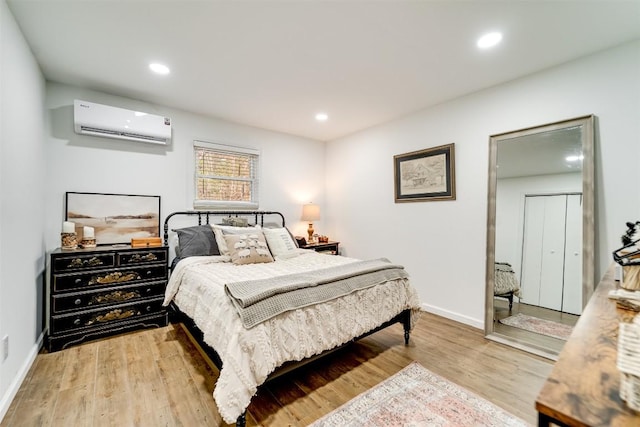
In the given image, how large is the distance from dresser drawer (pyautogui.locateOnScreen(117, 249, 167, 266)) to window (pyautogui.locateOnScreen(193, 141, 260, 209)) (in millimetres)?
875

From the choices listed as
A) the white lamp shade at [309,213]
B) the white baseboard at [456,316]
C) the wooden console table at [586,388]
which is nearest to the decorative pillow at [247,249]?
the white lamp shade at [309,213]

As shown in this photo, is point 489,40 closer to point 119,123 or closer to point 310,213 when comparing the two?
point 310,213

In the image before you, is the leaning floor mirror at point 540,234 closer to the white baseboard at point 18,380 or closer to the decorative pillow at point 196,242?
the decorative pillow at point 196,242

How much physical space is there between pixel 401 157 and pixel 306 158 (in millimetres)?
1746

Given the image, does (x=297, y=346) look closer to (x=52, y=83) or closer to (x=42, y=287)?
(x=42, y=287)

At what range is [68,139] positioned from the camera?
2.96 m

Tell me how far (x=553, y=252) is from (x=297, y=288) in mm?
2429

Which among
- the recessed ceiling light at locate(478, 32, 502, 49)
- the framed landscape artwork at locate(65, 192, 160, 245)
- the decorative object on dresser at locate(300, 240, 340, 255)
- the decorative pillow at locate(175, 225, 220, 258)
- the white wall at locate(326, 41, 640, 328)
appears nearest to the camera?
the recessed ceiling light at locate(478, 32, 502, 49)

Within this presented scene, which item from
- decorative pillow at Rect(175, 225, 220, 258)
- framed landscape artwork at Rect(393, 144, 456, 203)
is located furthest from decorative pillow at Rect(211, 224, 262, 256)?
framed landscape artwork at Rect(393, 144, 456, 203)

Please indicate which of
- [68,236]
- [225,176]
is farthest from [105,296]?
[225,176]

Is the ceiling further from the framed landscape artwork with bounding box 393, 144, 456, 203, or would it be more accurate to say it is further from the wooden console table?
the wooden console table

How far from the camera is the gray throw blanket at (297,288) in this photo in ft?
5.50

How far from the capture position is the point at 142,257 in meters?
3.00

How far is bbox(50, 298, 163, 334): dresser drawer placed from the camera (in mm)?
2539
